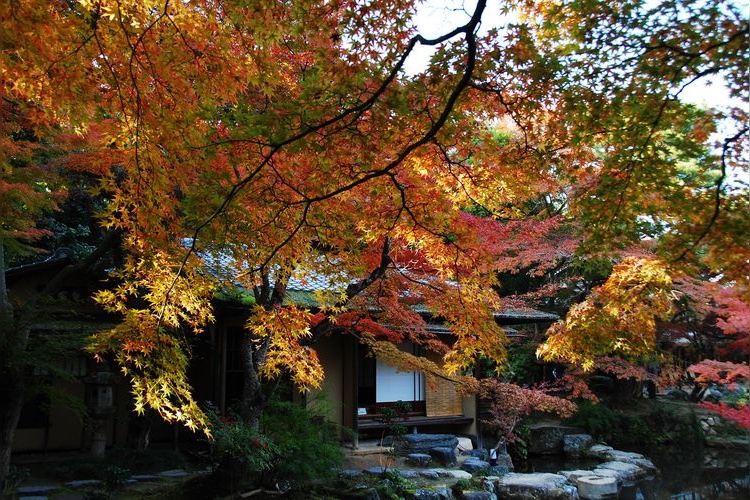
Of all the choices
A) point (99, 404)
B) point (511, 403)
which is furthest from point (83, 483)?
point (511, 403)

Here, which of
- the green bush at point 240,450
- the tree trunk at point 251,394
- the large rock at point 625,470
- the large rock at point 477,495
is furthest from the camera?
the large rock at point 625,470

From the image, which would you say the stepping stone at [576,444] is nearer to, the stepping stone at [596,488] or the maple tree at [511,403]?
the maple tree at [511,403]

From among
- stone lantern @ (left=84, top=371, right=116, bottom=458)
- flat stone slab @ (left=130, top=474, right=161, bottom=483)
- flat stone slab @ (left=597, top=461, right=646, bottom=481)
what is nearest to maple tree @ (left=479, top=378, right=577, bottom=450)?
flat stone slab @ (left=597, top=461, right=646, bottom=481)

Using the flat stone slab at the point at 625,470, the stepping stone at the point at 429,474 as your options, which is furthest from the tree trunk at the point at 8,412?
the flat stone slab at the point at 625,470

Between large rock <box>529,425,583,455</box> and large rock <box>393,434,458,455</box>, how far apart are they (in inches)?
134

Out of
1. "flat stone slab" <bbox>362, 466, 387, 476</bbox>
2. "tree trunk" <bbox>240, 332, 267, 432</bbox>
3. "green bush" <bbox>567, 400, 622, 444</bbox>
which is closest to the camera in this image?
"tree trunk" <bbox>240, 332, 267, 432</bbox>

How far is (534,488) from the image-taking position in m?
9.11

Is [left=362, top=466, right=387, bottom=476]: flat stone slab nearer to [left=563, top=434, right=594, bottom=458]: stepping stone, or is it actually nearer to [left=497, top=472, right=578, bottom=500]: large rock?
[left=497, top=472, right=578, bottom=500]: large rock

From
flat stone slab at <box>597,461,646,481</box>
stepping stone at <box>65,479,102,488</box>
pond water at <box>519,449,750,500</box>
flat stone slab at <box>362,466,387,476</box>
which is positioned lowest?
pond water at <box>519,449,750,500</box>

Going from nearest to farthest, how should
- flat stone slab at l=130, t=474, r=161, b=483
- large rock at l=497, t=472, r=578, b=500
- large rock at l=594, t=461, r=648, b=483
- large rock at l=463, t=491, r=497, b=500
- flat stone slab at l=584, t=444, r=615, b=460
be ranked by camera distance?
flat stone slab at l=130, t=474, r=161, b=483
large rock at l=463, t=491, r=497, b=500
large rock at l=497, t=472, r=578, b=500
large rock at l=594, t=461, r=648, b=483
flat stone slab at l=584, t=444, r=615, b=460

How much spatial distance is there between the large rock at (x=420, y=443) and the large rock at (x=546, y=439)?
3402mm

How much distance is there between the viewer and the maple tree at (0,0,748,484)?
3812mm

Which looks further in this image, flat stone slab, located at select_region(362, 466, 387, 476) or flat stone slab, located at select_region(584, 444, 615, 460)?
flat stone slab, located at select_region(584, 444, 615, 460)

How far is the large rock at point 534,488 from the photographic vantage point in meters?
9.05
